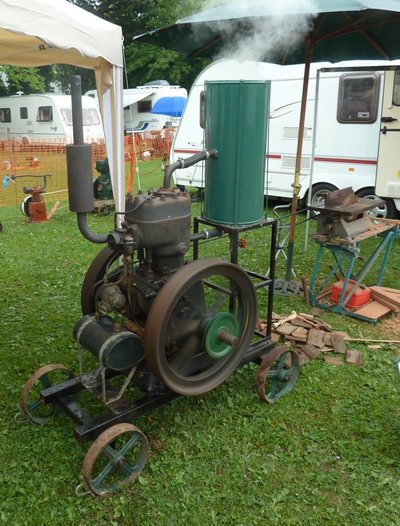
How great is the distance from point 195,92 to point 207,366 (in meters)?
7.24

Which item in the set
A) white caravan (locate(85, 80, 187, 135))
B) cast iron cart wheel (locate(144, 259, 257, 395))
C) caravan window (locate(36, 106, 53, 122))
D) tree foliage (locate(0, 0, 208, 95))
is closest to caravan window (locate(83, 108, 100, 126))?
white caravan (locate(85, 80, 187, 135))

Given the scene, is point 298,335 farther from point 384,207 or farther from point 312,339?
point 384,207

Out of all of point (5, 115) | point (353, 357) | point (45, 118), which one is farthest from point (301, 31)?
point (5, 115)

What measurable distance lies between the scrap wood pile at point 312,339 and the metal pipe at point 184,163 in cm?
156

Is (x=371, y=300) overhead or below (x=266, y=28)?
below

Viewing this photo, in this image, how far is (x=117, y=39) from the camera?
3.43m

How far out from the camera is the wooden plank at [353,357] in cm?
361

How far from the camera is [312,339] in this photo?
12.5 feet

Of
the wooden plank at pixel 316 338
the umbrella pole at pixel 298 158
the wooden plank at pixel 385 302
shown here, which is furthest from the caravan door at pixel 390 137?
the wooden plank at pixel 316 338

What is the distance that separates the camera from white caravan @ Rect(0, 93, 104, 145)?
18.9 m

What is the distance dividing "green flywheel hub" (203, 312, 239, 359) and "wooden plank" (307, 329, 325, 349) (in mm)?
1216

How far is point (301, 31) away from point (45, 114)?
1726 cm

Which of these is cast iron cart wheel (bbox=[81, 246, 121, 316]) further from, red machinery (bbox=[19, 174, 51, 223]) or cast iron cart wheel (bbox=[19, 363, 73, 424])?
red machinery (bbox=[19, 174, 51, 223])

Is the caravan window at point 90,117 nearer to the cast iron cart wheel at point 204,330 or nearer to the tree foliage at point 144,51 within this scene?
the tree foliage at point 144,51
